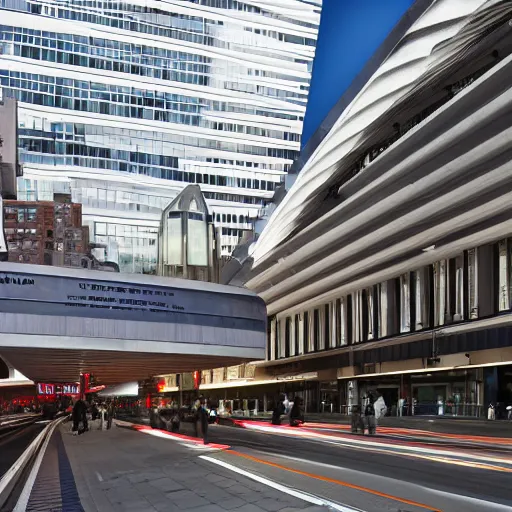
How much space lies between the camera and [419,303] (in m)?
44.2

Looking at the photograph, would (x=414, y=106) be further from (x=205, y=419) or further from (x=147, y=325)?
(x=205, y=419)

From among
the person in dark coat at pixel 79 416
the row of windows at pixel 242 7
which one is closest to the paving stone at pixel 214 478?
the person in dark coat at pixel 79 416

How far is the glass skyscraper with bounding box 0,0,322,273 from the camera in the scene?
59.1 m

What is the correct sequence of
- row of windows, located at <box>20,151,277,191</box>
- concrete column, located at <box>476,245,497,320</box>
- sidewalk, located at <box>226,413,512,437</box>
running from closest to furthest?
sidewalk, located at <box>226,413,512,437</box>
concrete column, located at <box>476,245,497,320</box>
row of windows, located at <box>20,151,277,191</box>

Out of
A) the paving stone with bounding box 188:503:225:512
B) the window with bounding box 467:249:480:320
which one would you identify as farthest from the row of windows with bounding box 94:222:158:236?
the paving stone with bounding box 188:503:225:512

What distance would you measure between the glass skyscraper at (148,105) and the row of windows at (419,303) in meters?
11.6

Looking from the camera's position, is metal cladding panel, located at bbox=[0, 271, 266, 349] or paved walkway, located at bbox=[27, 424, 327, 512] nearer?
paved walkway, located at bbox=[27, 424, 327, 512]

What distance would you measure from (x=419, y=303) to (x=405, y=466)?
28.4 m

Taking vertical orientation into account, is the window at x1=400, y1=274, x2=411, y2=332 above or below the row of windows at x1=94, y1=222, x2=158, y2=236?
below

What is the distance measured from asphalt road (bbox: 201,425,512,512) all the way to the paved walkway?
1.03 m

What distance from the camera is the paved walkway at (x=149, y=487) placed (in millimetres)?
11352

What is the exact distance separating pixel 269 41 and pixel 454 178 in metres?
63.3

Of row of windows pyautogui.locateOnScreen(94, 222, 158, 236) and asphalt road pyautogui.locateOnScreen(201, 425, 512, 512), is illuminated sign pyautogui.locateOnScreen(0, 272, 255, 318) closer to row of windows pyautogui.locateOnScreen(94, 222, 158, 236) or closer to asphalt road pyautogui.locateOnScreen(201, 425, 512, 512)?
asphalt road pyautogui.locateOnScreen(201, 425, 512, 512)

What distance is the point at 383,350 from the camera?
155 feet
